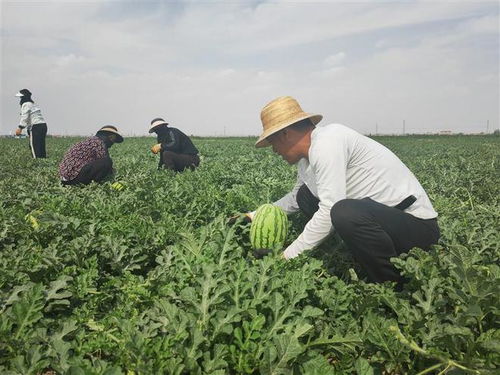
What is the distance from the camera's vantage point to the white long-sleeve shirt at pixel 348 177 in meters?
3.48

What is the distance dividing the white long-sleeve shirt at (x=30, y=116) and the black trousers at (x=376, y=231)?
1268 cm

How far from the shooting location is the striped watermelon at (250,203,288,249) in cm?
414

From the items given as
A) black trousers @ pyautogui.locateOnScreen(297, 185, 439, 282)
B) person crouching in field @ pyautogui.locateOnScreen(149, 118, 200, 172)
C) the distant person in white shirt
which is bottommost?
black trousers @ pyautogui.locateOnScreen(297, 185, 439, 282)

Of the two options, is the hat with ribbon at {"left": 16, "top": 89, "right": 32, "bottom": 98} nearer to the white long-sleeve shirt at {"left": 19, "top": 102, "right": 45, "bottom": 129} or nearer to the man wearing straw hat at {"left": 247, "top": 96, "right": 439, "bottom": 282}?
the white long-sleeve shirt at {"left": 19, "top": 102, "right": 45, "bottom": 129}

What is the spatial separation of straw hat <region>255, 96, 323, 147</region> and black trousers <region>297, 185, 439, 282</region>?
82 centimetres

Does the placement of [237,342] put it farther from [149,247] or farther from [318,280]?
[149,247]

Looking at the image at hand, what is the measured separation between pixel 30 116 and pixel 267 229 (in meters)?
12.0

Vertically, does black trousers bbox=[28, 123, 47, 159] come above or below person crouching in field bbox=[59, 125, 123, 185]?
above

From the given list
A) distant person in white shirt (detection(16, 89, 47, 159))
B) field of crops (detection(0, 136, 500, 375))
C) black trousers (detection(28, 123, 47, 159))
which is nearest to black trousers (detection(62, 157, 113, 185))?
field of crops (detection(0, 136, 500, 375))

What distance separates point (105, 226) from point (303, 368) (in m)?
2.64

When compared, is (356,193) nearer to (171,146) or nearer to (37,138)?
(171,146)

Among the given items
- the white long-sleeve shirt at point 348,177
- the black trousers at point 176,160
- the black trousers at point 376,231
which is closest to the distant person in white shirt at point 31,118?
the black trousers at point 176,160

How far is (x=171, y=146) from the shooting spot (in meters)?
9.78

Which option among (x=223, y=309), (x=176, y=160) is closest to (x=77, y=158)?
(x=176, y=160)
